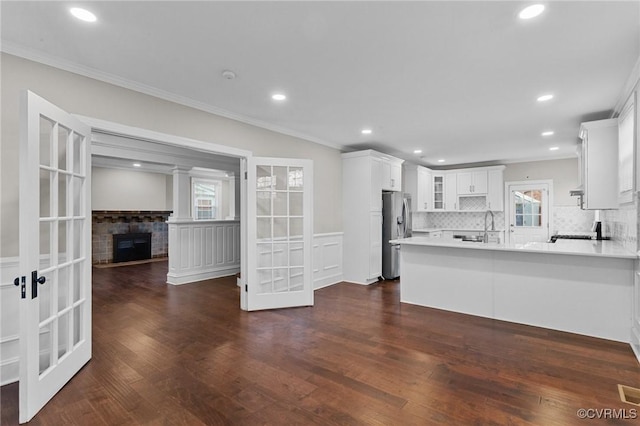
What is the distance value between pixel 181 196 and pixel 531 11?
588 centimetres

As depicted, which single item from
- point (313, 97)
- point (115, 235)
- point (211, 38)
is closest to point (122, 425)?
point (211, 38)

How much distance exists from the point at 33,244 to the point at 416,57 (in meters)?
3.03

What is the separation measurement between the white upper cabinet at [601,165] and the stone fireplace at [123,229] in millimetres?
8917

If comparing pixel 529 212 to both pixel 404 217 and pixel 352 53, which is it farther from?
pixel 352 53

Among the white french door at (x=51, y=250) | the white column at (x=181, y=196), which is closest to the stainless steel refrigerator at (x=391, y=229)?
the white column at (x=181, y=196)

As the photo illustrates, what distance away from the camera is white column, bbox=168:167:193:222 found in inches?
235

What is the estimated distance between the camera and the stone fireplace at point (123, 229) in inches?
317

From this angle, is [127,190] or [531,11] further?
[127,190]

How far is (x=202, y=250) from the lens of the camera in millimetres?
6273

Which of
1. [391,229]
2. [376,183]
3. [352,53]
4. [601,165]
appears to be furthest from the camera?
[391,229]

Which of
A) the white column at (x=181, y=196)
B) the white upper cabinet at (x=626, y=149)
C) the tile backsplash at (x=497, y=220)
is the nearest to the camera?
the white upper cabinet at (x=626, y=149)

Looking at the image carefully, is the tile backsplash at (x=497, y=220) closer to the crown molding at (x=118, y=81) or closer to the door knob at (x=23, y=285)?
the crown molding at (x=118, y=81)

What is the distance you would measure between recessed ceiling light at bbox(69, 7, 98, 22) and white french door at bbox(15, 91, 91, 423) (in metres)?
0.58

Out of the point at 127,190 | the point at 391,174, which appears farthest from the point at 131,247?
the point at 391,174
